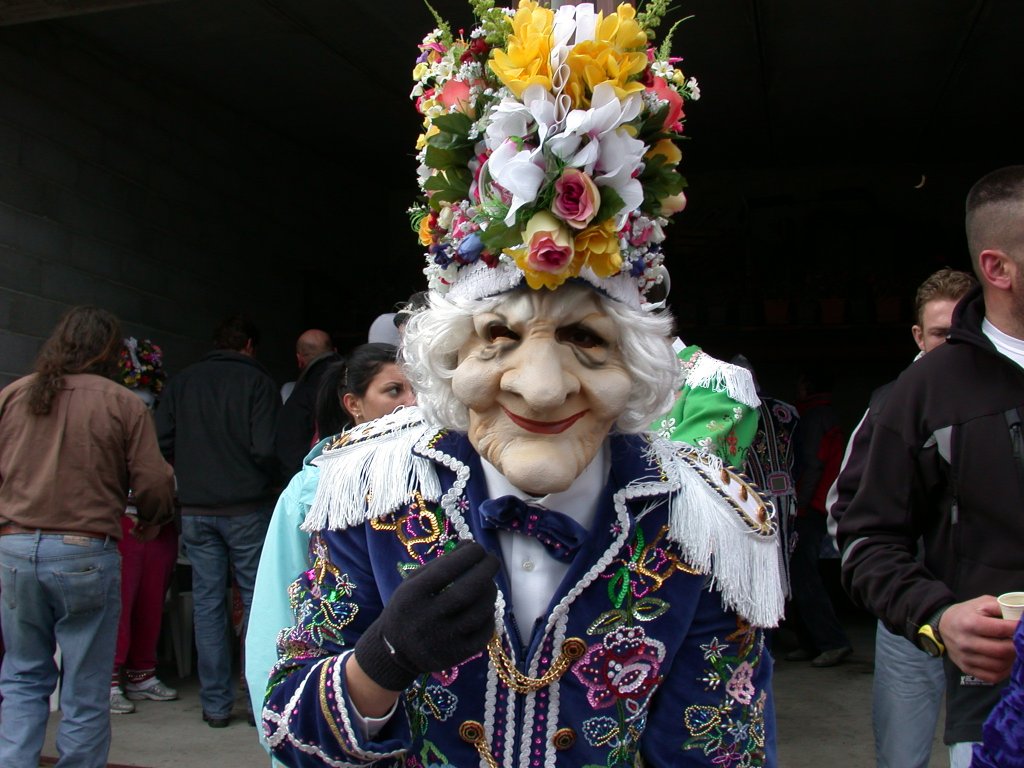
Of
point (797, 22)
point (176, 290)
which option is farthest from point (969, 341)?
point (176, 290)

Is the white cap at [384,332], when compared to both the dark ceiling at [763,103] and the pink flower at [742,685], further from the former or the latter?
the dark ceiling at [763,103]

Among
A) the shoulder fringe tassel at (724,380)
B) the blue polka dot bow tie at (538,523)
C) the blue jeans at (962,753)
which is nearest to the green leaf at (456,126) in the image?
the blue polka dot bow tie at (538,523)

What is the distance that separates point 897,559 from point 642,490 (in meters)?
0.79

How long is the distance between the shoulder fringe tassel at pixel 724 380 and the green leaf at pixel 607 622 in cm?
132

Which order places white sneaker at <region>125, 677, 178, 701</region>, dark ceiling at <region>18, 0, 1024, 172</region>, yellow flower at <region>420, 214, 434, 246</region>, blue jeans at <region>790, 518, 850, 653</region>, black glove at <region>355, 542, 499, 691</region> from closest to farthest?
1. black glove at <region>355, 542, 499, 691</region>
2. yellow flower at <region>420, 214, 434, 246</region>
3. white sneaker at <region>125, 677, 178, 701</region>
4. dark ceiling at <region>18, 0, 1024, 172</region>
5. blue jeans at <region>790, 518, 850, 653</region>

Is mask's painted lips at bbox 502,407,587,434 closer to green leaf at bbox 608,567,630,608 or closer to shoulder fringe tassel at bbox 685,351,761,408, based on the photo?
green leaf at bbox 608,567,630,608

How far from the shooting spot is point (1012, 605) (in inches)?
70.1

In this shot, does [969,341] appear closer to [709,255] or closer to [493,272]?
[493,272]

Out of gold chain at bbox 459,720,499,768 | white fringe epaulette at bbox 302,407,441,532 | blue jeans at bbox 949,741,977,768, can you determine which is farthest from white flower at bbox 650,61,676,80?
blue jeans at bbox 949,741,977,768

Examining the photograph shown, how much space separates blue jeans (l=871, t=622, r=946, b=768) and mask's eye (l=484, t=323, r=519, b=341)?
2071 mm

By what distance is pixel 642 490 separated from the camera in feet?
5.24

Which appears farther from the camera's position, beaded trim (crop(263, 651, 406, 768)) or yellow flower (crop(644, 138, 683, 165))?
yellow flower (crop(644, 138, 683, 165))

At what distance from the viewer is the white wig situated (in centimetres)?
155

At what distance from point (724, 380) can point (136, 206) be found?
4.90 meters
